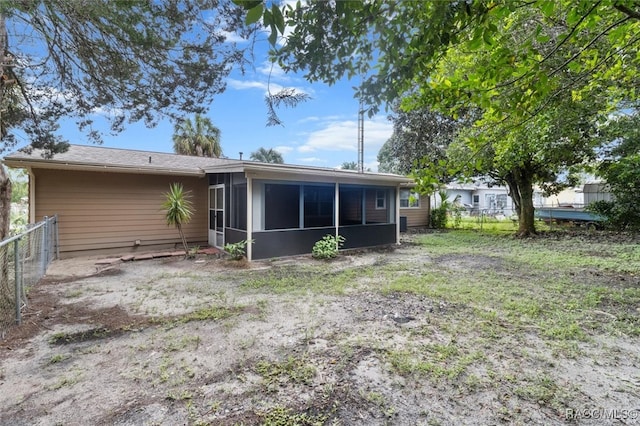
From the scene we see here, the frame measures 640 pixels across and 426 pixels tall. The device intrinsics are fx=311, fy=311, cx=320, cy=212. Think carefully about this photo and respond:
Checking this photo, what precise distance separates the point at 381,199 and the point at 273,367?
9.07m

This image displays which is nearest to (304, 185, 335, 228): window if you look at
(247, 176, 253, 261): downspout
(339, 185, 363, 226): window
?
(339, 185, 363, 226): window

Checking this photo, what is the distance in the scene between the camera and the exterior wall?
25.4 ft

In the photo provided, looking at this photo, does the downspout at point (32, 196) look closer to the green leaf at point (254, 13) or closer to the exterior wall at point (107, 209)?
the exterior wall at point (107, 209)

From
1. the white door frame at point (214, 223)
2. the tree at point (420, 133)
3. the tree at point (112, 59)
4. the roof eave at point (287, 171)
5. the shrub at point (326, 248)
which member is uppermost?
the tree at point (420, 133)

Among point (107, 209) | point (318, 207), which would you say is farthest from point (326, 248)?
point (107, 209)

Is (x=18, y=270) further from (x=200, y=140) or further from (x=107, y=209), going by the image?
(x=200, y=140)

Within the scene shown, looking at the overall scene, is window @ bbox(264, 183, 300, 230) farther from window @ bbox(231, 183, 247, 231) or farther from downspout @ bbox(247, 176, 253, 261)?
downspout @ bbox(247, 176, 253, 261)

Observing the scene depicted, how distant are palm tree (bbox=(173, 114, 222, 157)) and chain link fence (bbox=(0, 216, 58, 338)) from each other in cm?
1497

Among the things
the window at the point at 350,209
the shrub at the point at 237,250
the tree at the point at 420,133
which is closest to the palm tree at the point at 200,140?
the tree at the point at 420,133

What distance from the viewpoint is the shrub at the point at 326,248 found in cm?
809

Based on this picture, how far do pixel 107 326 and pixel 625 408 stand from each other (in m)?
5.04

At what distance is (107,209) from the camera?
8.34 m

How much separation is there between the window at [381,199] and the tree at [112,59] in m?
6.99

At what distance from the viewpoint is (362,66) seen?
2189mm
